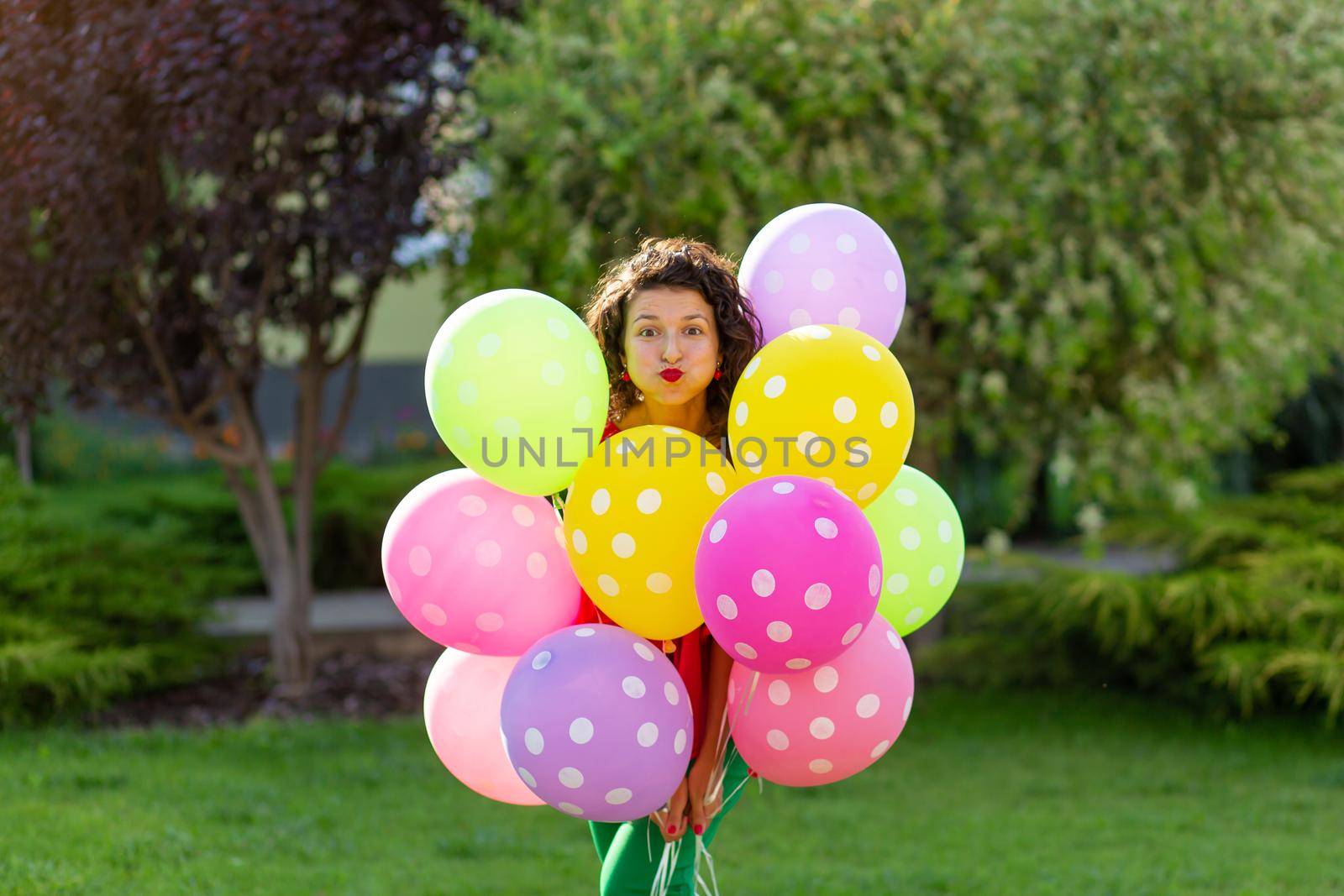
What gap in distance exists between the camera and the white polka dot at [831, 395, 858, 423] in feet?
6.07

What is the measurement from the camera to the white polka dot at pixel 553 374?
188 cm

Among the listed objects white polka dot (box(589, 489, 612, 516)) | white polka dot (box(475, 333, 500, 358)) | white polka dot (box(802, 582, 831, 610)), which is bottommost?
white polka dot (box(802, 582, 831, 610))

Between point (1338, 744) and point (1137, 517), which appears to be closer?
point (1338, 744)

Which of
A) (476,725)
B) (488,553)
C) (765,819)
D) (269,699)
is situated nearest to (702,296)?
(488,553)

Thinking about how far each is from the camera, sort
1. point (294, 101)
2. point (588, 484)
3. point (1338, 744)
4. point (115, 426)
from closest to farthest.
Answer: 1. point (588, 484)
2. point (294, 101)
3. point (1338, 744)
4. point (115, 426)

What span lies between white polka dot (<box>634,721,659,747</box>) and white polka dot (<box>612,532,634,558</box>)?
25 cm

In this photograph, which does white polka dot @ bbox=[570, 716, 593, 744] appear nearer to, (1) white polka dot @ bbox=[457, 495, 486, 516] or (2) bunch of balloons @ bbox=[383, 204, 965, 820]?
(2) bunch of balloons @ bbox=[383, 204, 965, 820]

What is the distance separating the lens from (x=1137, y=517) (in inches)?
215

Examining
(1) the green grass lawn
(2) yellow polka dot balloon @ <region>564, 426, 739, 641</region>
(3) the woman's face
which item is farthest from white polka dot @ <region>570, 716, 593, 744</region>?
(1) the green grass lawn

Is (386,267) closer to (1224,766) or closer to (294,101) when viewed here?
(294,101)

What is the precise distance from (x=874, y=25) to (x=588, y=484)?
120 inches

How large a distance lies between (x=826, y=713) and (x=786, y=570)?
1.09 ft

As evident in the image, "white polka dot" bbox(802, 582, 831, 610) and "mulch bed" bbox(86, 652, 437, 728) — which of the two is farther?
"mulch bed" bbox(86, 652, 437, 728)

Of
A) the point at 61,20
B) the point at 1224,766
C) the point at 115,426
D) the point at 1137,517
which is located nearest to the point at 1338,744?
the point at 1224,766
